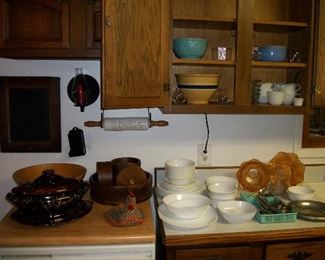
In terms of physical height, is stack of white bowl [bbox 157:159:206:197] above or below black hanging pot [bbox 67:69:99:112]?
below

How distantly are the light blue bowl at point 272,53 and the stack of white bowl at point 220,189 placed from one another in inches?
26.6

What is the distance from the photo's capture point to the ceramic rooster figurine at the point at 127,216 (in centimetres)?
137

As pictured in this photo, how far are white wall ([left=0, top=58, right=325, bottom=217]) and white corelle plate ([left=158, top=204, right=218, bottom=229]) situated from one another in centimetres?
54

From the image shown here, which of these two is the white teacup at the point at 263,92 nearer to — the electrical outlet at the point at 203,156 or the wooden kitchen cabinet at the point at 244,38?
the wooden kitchen cabinet at the point at 244,38

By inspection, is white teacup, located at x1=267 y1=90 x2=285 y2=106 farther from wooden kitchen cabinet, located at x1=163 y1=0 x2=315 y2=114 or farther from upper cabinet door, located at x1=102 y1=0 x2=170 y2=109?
upper cabinet door, located at x1=102 y1=0 x2=170 y2=109

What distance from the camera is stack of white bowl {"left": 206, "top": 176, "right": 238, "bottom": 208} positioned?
62.5 inches

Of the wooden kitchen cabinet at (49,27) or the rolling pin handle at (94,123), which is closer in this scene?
the wooden kitchen cabinet at (49,27)

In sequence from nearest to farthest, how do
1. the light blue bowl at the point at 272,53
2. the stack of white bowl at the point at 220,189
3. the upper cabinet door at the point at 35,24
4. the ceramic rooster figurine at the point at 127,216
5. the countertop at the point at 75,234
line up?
1. the countertop at the point at 75,234
2. the ceramic rooster figurine at the point at 127,216
3. the upper cabinet door at the point at 35,24
4. the stack of white bowl at the point at 220,189
5. the light blue bowl at the point at 272,53

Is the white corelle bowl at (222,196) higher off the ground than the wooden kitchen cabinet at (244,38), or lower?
lower

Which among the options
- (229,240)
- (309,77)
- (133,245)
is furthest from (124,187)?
(309,77)

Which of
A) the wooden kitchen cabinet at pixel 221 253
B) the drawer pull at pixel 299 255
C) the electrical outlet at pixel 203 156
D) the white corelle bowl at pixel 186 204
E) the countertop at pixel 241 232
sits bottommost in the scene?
the drawer pull at pixel 299 255

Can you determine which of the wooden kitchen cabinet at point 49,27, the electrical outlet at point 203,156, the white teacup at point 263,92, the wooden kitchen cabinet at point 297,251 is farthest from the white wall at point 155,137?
the wooden kitchen cabinet at point 297,251

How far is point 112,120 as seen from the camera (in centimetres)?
179

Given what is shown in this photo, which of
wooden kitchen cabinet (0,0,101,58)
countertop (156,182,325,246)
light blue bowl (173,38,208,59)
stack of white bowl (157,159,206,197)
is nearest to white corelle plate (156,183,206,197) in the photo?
stack of white bowl (157,159,206,197)
